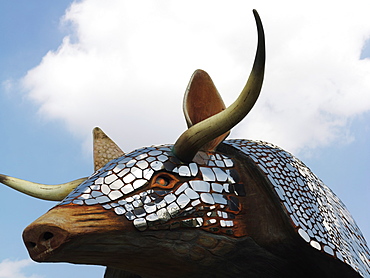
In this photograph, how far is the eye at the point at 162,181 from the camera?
4.04m

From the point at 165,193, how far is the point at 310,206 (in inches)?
47.3

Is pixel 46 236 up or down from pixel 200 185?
down

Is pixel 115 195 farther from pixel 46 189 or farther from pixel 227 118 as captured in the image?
pixel 46 189

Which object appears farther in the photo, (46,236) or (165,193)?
(165,193)

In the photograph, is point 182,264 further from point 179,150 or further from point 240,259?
point 179,150

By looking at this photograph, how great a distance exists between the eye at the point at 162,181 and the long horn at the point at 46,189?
1169 mm

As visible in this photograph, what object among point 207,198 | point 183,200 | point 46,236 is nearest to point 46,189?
point 46,236

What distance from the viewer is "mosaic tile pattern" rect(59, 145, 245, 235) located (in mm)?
3873

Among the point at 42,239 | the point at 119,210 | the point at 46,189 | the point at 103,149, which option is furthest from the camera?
the point at 103,149

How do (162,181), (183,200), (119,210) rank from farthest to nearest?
(162,181) < (183,200) < (119,210)

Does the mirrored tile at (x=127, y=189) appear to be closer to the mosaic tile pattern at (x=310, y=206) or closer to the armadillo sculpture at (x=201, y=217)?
the armadillo sculpture at (x=201, y=217)

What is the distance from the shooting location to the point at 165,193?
3.98m

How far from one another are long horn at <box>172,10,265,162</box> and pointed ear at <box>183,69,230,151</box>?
345 mm

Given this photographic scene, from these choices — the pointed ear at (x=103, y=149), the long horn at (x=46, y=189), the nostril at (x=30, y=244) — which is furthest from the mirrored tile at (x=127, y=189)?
the pointed ear at (x=103, y=149)
